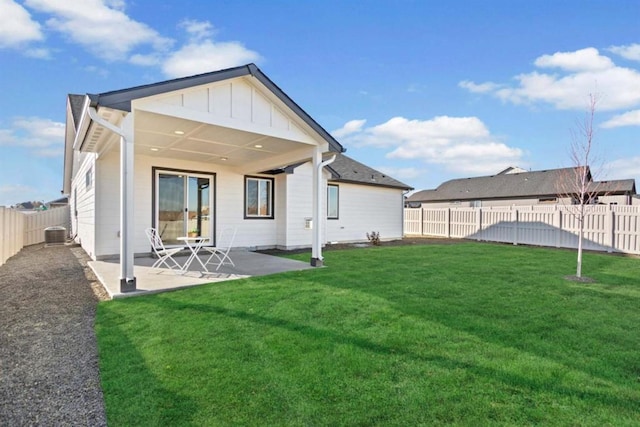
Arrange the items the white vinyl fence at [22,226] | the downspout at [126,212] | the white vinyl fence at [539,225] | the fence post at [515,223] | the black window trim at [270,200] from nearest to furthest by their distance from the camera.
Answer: the downspout at [126,212]
the white vinyl fence at [22,226]
the black window trim at [270,200]
the white vinyl fence at [539,225]
the fence post at [515,223]

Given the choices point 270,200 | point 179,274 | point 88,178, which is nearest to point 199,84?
point 179,274

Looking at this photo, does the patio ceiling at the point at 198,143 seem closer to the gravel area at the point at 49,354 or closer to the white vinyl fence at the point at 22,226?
the gravel area at the point at 49,354

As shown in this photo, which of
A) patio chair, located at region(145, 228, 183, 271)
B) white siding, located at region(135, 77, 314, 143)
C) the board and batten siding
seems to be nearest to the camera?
white siding, located at region(135, 77, 314, 143)

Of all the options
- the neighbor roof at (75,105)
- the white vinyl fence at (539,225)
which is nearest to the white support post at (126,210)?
the neighbor roof at (75,105)

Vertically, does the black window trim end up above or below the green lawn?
above

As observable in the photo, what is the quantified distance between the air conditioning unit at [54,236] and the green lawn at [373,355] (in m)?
12.3

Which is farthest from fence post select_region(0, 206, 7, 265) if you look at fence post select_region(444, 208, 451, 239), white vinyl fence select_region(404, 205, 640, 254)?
fence post select_region(444, 208, 451, 239)

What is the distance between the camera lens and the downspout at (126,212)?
5195 mm

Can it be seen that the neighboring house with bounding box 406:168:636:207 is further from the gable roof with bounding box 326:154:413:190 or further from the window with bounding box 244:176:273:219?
the window with bounding box 244:176:273:219

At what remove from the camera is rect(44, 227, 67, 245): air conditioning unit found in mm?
13989

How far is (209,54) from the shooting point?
1100cm

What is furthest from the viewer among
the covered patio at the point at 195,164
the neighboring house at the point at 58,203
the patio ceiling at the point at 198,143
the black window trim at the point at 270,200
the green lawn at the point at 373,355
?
the neighboring house at the point at 58,203

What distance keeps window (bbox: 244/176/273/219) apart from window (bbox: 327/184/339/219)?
2.62 m

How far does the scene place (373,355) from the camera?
3.04 metres
